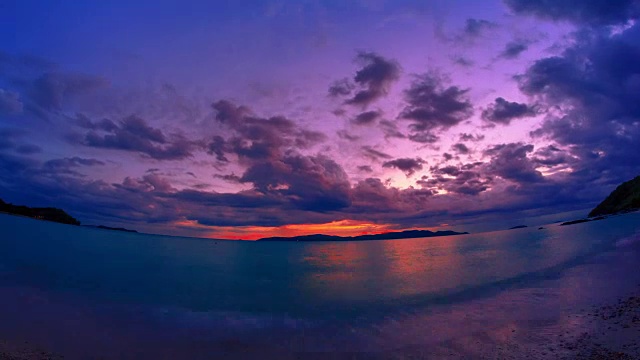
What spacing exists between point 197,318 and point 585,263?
172ft

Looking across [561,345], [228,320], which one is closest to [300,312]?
[228,320]

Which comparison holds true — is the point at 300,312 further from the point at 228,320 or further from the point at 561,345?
the point at 561,345

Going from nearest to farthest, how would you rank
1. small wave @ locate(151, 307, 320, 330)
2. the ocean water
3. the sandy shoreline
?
the sandy shoreline → the ocean water → small wave @ locate(151, 307, 320, 330)

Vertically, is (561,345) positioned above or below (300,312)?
above

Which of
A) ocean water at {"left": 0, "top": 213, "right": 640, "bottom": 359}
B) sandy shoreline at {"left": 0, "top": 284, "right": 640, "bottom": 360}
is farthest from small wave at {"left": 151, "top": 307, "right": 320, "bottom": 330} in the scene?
sandy shoreline at {"left": 0, "top": 284, "right": 640, "bottom": 360}

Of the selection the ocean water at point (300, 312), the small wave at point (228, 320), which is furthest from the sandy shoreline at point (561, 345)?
the small wave at point (228, 320)

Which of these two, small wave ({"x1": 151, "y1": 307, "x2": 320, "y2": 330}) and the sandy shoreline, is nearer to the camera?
the sandy shoreline

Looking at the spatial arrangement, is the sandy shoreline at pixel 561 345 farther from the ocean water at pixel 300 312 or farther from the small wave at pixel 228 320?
the small wave at pixel 228 320

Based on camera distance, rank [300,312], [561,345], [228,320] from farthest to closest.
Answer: [300,312]
[228,320]
[561,345]

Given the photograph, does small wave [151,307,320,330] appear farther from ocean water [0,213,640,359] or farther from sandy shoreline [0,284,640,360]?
sandy shoreline [0,284,640,360]

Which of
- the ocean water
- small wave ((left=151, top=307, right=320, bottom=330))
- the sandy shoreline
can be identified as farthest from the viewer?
small wave ((left=151, top=307, right=320, bottom=330))

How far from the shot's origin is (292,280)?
57.8 metres

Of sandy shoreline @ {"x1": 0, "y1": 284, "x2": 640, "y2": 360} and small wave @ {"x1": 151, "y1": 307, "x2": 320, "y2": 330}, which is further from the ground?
sandy shoreline @ {"x1": 0, "y1": 284, "x2": 640, "y2": 360}

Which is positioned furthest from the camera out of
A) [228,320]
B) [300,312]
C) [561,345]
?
[300,312]
